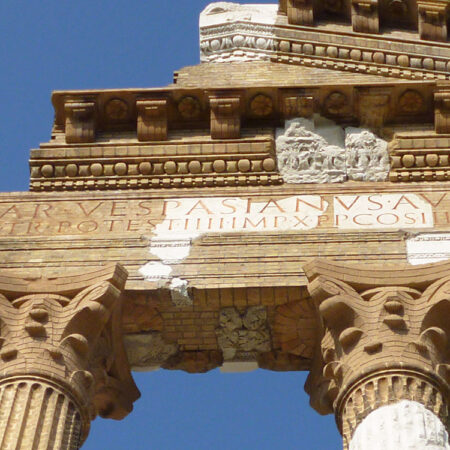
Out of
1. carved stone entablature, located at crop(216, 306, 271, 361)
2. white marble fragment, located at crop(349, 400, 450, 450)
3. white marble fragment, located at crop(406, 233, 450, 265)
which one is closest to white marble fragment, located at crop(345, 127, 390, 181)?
white marble fragment, located at crop(406, 233, 450, 265)

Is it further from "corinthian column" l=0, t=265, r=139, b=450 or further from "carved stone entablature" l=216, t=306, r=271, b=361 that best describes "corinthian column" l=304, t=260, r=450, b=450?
"corinthian column" l=0, t=265, r=139, b=450

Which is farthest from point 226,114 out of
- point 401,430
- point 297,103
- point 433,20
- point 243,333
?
point 401,430

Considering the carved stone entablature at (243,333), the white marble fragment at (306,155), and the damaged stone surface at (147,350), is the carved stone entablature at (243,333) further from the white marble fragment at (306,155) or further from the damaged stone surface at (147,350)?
the white marble fragment at (306,155)

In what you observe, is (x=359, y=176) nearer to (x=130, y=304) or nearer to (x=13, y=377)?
(x=130, y=304)

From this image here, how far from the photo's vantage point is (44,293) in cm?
1692

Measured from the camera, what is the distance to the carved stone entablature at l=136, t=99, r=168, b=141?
19.6 meters

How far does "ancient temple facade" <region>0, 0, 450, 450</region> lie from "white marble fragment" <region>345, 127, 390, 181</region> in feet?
0.08

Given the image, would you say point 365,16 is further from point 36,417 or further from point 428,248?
point 36,417

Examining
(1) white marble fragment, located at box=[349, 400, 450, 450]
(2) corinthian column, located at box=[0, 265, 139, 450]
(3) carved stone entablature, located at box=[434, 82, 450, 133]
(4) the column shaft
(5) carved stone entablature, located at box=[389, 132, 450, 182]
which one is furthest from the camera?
(3) carved stone entablature, located at box=[434, 82, 450, 133]

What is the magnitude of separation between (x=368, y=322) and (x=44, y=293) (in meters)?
3.54

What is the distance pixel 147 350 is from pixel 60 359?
62.8 inches

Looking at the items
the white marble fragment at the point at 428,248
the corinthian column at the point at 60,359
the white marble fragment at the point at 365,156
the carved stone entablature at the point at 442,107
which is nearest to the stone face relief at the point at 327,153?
the white marble fragment at the point at 365,156

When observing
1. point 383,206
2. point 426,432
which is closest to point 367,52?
point 383,206

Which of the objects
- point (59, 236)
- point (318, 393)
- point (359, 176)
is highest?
point (359, 176)
